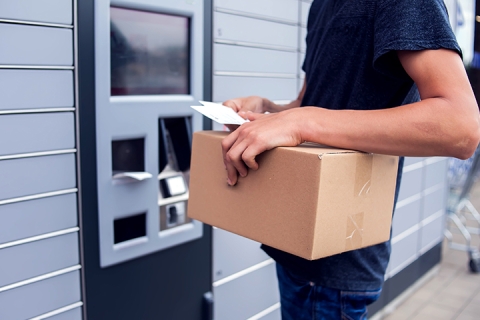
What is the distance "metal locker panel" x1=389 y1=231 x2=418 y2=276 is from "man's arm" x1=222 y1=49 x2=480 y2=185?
7.36 feet

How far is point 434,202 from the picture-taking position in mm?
3596

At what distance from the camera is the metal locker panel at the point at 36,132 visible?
1.31 metres

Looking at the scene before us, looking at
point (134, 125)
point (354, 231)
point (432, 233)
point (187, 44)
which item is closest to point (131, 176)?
point (134, 125)

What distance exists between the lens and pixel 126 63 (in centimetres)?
157

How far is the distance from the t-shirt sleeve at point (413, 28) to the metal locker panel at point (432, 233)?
2738 millimetres

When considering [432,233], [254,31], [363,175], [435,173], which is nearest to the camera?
[363,175]

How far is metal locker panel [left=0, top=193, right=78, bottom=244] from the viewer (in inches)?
52.4

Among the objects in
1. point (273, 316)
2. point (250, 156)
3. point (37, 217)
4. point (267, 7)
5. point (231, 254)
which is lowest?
point (273, 316)

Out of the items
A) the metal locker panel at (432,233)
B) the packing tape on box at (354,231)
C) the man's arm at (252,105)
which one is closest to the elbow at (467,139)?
the packing tape on box at (354,231)

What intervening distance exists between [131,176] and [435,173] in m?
2.66

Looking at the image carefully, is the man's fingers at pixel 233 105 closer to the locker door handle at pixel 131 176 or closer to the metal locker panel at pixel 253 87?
the locker door handle at pixel 131 176

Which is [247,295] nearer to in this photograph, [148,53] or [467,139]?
[148,53]

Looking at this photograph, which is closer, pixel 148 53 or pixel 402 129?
pixel 402 129

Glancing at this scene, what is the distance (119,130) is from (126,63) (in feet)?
0.73
